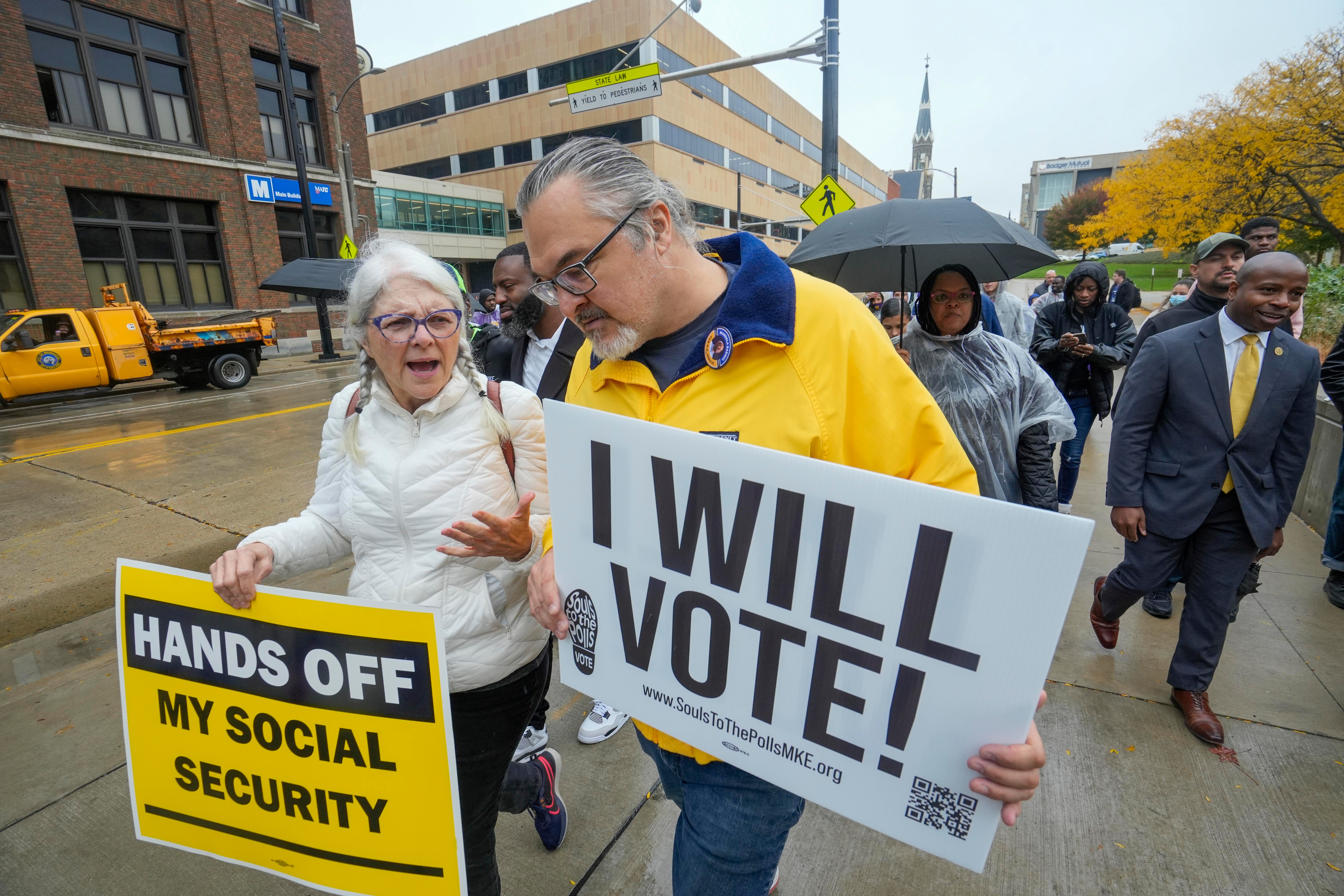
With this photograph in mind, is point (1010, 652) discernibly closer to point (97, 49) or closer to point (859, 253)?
point (859, 253)

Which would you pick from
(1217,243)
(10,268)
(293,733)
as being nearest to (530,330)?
(293,733)

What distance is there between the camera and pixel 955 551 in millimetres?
1005

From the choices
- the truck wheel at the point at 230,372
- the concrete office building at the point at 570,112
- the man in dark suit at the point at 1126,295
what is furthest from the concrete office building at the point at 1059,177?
the truck wheel at the point at 230,372

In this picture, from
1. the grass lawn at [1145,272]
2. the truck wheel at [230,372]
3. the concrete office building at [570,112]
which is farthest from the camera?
the grass lawn at [1145,272]

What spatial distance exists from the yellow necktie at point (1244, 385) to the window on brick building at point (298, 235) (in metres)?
22.7

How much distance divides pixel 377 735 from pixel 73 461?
9006 millimetres

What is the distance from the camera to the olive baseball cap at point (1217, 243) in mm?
3777

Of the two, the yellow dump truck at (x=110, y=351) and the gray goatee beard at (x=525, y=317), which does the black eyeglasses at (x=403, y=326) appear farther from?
the yellow dump truck at (x=110, y=351)

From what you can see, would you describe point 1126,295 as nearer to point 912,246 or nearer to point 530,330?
point 912,246

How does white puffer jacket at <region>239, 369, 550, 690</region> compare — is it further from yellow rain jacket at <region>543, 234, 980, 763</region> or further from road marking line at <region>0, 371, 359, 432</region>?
road marking line at <region>0, 371, 359, 432</region>

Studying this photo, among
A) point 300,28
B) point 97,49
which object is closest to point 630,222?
point 97,49

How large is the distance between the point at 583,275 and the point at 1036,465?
7.63 ft

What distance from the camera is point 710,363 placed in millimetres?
1361

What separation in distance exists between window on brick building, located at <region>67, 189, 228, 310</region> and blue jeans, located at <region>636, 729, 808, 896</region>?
2145 cm
